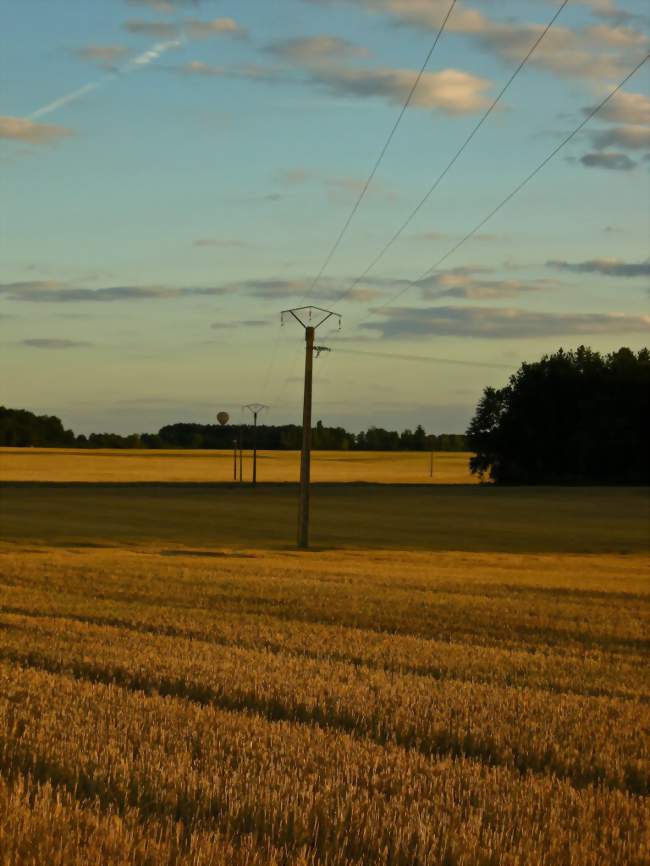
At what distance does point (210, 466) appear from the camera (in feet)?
490

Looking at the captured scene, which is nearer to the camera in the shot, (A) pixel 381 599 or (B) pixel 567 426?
(A) pixel 381 599

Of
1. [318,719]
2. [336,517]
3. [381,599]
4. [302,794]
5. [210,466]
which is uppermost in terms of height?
[210,466]

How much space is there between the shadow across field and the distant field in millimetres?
18866

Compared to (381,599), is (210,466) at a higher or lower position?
higher

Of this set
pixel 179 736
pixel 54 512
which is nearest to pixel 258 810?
pixel 179 736

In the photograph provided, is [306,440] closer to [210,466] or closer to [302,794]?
[302,794]

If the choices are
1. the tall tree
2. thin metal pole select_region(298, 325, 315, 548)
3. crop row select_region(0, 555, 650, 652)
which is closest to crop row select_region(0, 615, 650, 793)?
crop row select_region(0, 555, 650, 652)

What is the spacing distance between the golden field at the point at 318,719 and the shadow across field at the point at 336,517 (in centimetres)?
1967

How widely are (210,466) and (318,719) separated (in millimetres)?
138842

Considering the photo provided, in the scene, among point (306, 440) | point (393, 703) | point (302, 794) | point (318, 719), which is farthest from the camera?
point (306, 440)

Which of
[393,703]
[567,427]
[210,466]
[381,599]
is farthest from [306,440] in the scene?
[210,466]

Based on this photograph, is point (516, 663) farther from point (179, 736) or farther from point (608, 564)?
point (608, 564)

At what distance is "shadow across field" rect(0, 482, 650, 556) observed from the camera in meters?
51.2

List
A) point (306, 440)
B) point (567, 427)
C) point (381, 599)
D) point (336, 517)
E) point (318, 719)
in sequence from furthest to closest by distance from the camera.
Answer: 1. point (567, 427)
2. point (336, 517)
3. point (306, 440)
4. point (381, 599)
5. point (318, 719)
